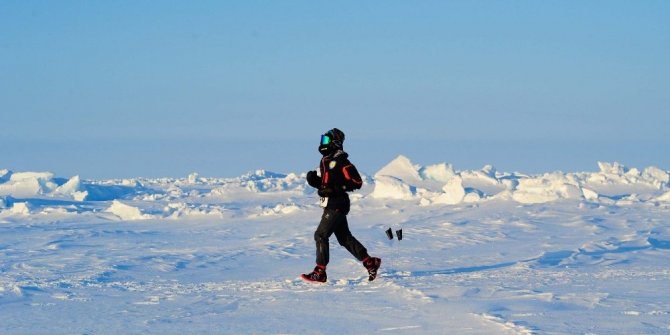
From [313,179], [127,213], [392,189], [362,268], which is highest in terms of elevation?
[392,189]

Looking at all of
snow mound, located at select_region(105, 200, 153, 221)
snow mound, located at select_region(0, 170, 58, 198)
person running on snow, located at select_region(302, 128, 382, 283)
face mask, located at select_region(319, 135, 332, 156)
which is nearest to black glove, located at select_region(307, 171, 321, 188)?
person running on snow, located at select_region(302, 128, 382, 283)

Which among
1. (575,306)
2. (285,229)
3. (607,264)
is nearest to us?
(575,306)

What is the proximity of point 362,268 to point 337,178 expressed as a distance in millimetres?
2347

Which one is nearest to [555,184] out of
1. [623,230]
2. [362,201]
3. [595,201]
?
[595,201]

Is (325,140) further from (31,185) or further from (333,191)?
(31,185)

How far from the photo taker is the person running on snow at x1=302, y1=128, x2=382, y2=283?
729 centimetres

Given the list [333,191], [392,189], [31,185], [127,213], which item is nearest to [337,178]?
[333,191]

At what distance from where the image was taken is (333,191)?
734 centimetres

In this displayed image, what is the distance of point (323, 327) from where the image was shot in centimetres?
502

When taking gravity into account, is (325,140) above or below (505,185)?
below

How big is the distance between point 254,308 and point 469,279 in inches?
93.4

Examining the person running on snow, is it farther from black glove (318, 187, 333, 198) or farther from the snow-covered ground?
the snow-covered ground

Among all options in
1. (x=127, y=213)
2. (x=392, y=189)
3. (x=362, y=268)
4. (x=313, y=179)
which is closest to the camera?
(x=313, y=179)

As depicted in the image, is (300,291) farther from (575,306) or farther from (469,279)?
(575,306)
